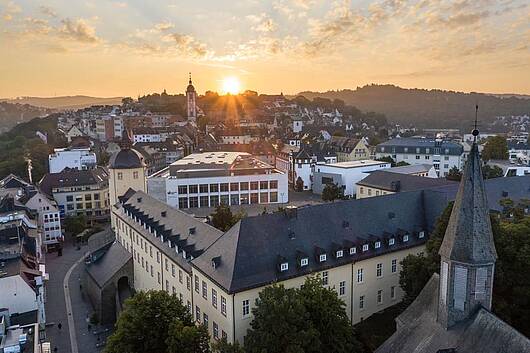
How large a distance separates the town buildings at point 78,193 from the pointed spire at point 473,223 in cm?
7054

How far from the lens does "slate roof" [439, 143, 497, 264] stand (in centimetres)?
1858

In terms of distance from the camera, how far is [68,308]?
4625cm

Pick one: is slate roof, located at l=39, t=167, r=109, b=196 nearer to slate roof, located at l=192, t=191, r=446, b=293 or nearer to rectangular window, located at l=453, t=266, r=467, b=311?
slate roof, located at l=192, t=191, r=446, b=293

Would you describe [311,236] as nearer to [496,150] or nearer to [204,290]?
[204,290]

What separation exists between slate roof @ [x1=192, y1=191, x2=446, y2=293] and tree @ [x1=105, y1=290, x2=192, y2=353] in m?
3.51

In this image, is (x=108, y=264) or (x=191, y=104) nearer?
(x=108, y=264)

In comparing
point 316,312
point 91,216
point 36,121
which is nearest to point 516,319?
point 316,312

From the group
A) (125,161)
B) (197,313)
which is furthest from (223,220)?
(125,161)

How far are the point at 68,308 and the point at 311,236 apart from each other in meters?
28.8

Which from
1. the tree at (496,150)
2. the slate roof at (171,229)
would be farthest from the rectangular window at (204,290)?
the tree at (496,150)

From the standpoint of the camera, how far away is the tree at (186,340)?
80.6 ft

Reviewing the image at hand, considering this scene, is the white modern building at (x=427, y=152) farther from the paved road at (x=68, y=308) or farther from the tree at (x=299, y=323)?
the tree at (x=299, y=323)

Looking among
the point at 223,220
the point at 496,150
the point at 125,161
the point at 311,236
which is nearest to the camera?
the point at 311,236

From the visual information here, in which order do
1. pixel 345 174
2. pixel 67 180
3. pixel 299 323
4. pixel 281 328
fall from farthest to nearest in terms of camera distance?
pixel 345 174, pixel 67 180, pixel 299 323, pixel 281 328
